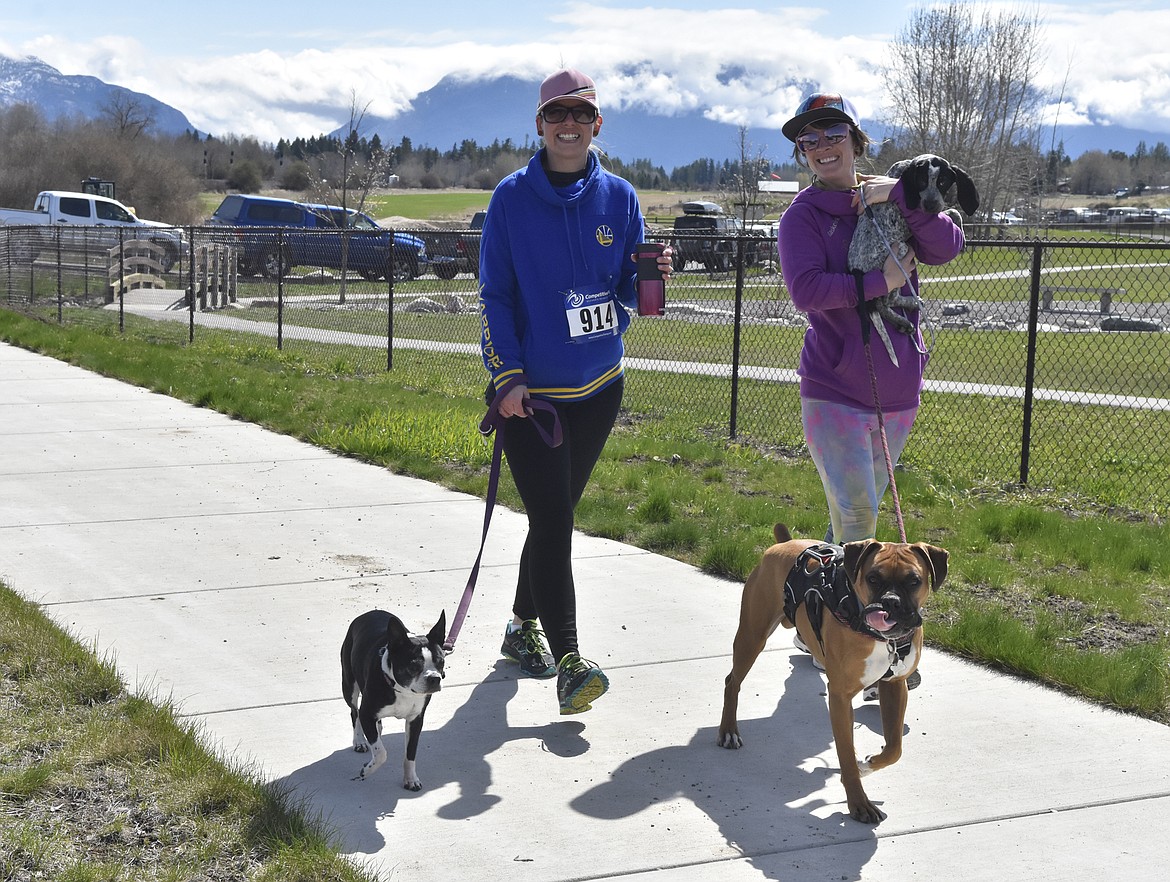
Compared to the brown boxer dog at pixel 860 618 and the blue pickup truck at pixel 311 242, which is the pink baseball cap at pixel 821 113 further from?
the blue pickup truck at pixel 311 242

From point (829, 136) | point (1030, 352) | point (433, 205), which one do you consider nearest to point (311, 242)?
point (1030, 352)

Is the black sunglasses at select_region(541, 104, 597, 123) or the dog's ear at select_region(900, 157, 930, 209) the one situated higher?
the black sunglasses at select_region(541, 104, 597, 123)

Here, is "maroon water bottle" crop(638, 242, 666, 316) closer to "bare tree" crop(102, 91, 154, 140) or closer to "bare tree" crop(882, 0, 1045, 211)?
"bare tree" crop(882, 0, 1045, 211)

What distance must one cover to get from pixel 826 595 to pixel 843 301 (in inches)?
43.1

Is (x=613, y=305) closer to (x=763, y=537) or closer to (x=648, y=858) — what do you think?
(x=648, y=858)

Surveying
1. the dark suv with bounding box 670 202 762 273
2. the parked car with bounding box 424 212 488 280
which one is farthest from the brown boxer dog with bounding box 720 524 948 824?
the dark suv with bounding box 670 202 762 273

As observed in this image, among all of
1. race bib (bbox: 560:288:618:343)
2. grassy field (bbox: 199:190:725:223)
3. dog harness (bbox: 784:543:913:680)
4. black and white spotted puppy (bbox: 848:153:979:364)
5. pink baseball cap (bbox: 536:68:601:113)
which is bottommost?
dog harness (bbox: 784:543:913:680)

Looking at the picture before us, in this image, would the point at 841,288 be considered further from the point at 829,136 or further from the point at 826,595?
the point at 826,595

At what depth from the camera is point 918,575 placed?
11.7 ft

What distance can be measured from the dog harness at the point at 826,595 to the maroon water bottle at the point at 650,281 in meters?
1.02

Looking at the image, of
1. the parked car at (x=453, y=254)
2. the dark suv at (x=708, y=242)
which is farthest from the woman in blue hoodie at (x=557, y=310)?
the dark suv at (x=708, y=242)

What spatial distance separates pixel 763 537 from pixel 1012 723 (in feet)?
7.92

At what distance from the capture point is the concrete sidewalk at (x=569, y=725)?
3576mm

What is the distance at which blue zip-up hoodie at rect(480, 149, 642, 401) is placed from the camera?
4469mm
